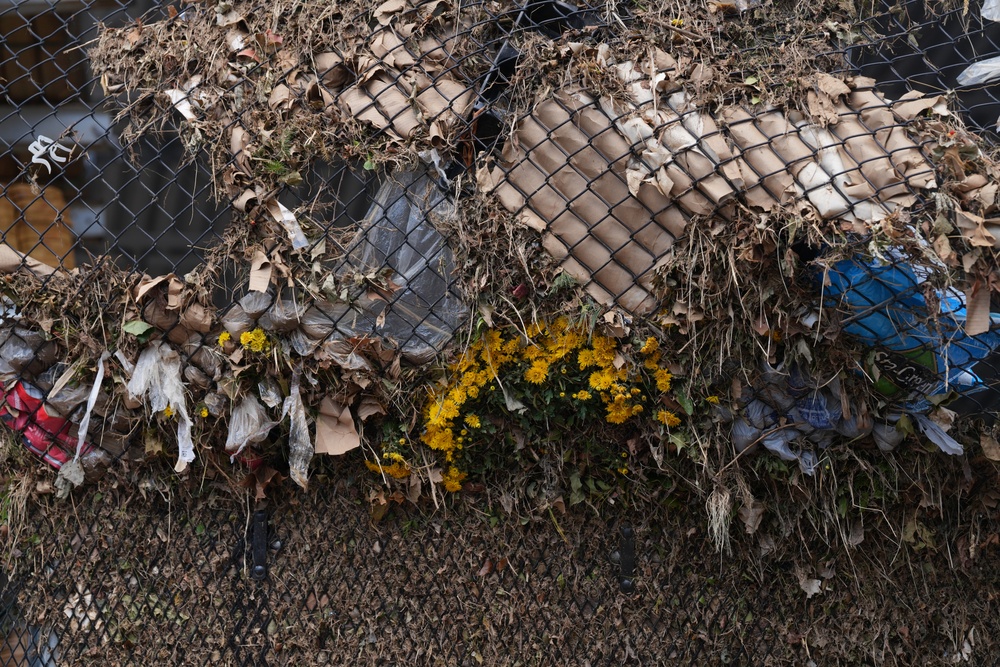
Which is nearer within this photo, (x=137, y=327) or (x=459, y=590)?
(x=137, y=327)

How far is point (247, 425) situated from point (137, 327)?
0.44 m

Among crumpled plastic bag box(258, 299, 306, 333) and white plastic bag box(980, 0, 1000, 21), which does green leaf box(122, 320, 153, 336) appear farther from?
white plastic bag box(980, 0, 1000, 21)

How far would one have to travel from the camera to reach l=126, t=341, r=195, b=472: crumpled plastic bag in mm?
2250

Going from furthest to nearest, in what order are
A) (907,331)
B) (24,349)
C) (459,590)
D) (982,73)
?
1. (459,590)
2. (24,349)
3. (982,73)
4. (907,331)

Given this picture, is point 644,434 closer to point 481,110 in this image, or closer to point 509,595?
point 509,595

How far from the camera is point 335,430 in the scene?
225 cm

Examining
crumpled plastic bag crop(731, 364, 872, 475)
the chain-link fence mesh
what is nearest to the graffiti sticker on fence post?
the chain-link fence mesh

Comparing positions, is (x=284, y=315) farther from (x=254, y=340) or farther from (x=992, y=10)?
(x=992, y=10)

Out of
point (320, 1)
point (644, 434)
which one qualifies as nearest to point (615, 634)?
point (644, 434)

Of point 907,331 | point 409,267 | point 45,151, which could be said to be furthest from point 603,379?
point 45,151

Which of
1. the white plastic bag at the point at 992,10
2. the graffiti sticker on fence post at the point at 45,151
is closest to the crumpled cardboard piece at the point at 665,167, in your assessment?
the white plastic bag at the point at 992,10

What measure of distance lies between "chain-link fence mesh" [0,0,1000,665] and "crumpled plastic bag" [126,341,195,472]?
0.04 ft

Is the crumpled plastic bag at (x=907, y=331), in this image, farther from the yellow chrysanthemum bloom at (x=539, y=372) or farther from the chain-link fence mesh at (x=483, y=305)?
the yellow chrysanthemum bloom at (x=539, y=372)

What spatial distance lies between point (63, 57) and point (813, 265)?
111 inches
